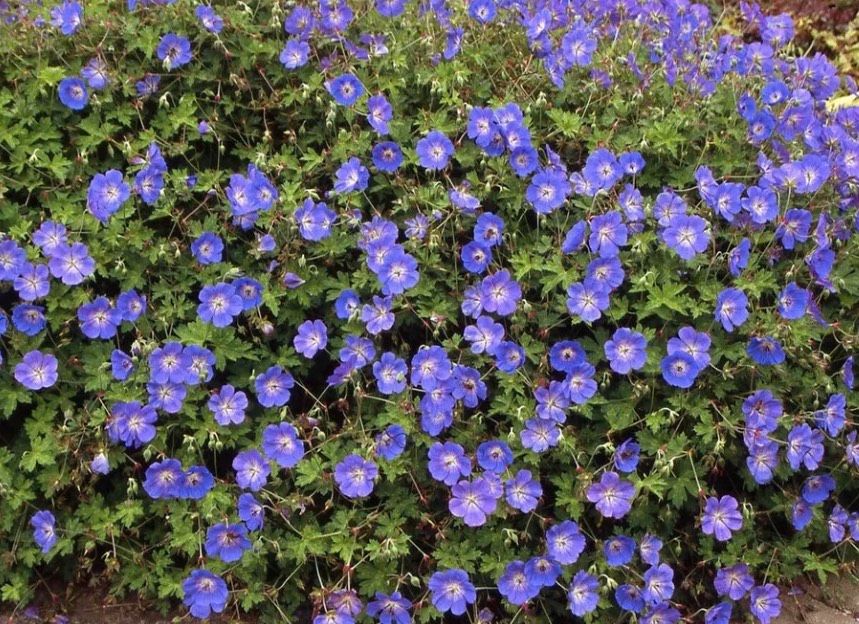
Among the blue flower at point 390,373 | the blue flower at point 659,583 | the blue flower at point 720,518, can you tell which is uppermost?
the blue flower at point 390,373

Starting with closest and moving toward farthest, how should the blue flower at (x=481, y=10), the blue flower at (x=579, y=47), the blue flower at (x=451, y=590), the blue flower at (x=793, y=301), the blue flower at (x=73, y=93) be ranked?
the blue flower at (x=451, y=590), the blue flower at (x=793, y=301), the blue flower at (x=73, y=93), the blue flower at (x=579, y=47), the blue flower at (x=481, y=10)

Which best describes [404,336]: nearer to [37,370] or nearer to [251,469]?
[251,469]

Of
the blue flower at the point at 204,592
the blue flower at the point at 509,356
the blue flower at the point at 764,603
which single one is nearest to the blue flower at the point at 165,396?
the blue flower at the point at 204,592

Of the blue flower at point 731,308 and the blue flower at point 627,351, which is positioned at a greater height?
the blue flower at point 731,308

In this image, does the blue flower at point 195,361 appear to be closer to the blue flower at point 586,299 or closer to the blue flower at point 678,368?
the blue flower at point 586,299

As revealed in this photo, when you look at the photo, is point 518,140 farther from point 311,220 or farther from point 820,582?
point 820,582

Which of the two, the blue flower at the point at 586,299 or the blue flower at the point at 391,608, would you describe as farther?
the blue flower at the point at 586,299

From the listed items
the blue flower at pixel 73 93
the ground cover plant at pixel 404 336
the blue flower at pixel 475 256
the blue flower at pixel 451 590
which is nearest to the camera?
the blue flower at pixel 451 590

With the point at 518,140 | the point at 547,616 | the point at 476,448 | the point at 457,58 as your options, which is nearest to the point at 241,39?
the point at 457,58
